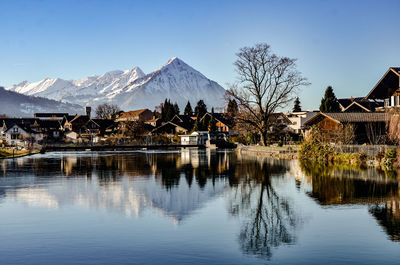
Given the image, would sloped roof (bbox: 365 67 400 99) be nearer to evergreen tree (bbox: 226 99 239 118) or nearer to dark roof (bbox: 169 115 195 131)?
evergreen tree (bbox: 226 99 239 118)

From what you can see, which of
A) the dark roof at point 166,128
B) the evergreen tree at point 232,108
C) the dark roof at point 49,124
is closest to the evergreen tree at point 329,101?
the evergreen tree at point 232,108

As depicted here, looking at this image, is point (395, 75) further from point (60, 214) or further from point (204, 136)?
point (204, 136)

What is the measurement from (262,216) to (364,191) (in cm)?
785

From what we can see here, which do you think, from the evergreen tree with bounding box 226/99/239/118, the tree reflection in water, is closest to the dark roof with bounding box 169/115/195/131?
the evergreen tree with bounding box 226/99/239/118

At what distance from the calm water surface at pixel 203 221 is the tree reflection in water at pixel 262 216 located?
0.13ft

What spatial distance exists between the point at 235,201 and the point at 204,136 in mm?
78889

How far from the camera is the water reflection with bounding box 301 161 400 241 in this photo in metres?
18.3

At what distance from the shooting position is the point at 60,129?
140875 mm

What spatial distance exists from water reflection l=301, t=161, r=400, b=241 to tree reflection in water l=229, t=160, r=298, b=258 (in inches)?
94.1

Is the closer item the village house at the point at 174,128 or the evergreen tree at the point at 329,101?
the evergreen tree at the point at 329,101

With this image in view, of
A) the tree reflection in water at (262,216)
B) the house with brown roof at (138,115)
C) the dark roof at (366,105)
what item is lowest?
the tree reflection in water at (262,216)

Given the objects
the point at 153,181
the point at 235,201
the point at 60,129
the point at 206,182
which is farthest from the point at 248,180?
the point at 60,129

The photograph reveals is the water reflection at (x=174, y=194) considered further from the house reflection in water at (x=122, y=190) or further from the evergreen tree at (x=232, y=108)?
the evergreen tree at (x=232, y=108)

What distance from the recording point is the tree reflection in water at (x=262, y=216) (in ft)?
49.5
